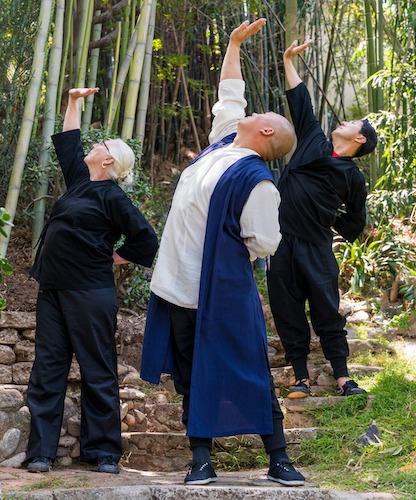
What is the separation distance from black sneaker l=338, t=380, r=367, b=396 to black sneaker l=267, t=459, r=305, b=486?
3.74 feet

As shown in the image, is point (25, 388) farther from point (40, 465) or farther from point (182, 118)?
point (182, 118)

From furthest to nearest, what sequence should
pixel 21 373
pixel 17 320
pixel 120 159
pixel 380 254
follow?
pixel 380 254, pixel 17 320, pixel 21 373, pixel 120 159

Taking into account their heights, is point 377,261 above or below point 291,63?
below

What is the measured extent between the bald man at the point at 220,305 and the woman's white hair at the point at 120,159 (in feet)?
1.78

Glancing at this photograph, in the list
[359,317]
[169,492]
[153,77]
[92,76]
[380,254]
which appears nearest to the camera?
[169,492]

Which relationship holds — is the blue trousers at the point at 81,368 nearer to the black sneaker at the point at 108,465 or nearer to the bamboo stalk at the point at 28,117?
the black sneaker at the point at 108,465

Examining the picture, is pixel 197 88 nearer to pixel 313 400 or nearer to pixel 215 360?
pixel 313 400

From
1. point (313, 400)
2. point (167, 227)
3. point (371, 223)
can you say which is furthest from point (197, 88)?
point (167, 227)

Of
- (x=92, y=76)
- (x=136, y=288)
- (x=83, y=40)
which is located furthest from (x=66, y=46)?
(x=136, y=288)

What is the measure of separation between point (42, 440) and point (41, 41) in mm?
Answer: 2267

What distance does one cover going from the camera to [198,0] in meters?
7.28

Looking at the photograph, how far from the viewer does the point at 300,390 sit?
4340 millimetres

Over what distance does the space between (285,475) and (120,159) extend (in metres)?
1.52

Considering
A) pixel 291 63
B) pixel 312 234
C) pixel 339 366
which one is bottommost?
pixel 339 366
